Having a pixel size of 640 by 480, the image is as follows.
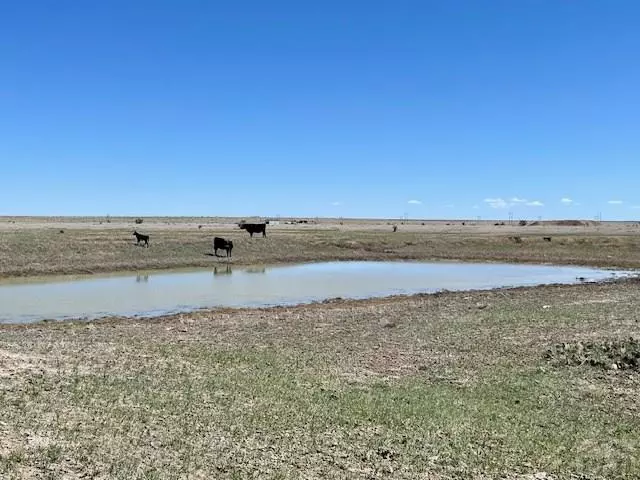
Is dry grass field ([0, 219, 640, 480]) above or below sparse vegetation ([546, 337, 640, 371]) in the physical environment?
below

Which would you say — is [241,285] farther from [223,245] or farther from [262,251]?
[262,251]

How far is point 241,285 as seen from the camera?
32.3 meters

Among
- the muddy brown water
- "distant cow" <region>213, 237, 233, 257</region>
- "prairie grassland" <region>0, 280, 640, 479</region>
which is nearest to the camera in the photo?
"prairie grassland" <region>0, 280, 640, 479</region>

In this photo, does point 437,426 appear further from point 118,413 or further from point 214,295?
point 214,295

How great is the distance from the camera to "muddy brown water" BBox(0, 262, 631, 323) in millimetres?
24000

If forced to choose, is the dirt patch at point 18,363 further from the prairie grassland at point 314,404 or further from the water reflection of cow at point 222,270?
the water reflection of cow at point 222,270

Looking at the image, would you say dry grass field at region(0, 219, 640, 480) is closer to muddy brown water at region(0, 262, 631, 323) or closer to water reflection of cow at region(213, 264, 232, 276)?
muddy brown water at region(0, 262, 631, 323)

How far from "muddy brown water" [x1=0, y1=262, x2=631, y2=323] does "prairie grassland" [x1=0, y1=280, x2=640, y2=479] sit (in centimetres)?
656

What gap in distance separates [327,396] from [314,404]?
58cm

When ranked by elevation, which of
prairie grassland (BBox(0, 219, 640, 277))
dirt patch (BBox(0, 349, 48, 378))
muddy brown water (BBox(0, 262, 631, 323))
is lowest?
muddy brown water (BBox(0, 262, 631, 323))

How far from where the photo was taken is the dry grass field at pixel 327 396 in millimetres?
7465

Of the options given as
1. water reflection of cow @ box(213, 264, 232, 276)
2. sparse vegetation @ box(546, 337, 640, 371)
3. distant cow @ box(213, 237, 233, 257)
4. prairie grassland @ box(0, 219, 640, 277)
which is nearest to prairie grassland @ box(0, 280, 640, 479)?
sparse vegetation @ box(546, 337, 640, 371)

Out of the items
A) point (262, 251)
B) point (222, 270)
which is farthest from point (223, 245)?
point (222, 270)

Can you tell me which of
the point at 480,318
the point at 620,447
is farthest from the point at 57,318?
the point at 620,447
